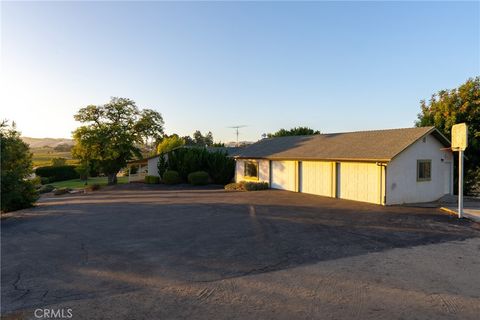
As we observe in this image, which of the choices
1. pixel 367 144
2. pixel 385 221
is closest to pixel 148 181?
pixel 367 144

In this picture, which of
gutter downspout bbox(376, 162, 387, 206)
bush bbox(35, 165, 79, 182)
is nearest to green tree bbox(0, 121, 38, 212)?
gutter downspout bbox(376, 162, 387, 206)

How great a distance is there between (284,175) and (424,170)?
9938 millimetres

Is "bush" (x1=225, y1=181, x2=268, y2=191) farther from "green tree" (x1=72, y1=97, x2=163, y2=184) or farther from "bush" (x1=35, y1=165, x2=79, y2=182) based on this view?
"bush" (x1=35, y1=165, x2=79, y2=182)

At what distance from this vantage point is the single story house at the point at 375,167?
56.7ft

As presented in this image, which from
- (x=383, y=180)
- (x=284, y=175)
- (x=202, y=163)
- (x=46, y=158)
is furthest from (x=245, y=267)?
(x=46, y=158)

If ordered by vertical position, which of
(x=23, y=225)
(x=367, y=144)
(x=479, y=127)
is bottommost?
(x=23, y=225)

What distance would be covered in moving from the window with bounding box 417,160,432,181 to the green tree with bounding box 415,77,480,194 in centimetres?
539

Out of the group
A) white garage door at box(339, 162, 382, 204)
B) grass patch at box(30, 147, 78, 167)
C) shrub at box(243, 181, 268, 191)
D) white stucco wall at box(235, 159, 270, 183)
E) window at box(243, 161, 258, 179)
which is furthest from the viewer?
grass patch at box(30, 147, 78, 167)

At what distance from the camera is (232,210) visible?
1602cm

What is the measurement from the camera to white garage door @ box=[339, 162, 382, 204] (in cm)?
1750

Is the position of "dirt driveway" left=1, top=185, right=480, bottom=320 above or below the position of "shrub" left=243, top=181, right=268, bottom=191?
below

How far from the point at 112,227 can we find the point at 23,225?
4521mm

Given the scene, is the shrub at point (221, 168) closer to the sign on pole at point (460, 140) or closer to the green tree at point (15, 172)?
the green tree at point (15, 172)

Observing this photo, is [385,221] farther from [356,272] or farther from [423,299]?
[423,299]
